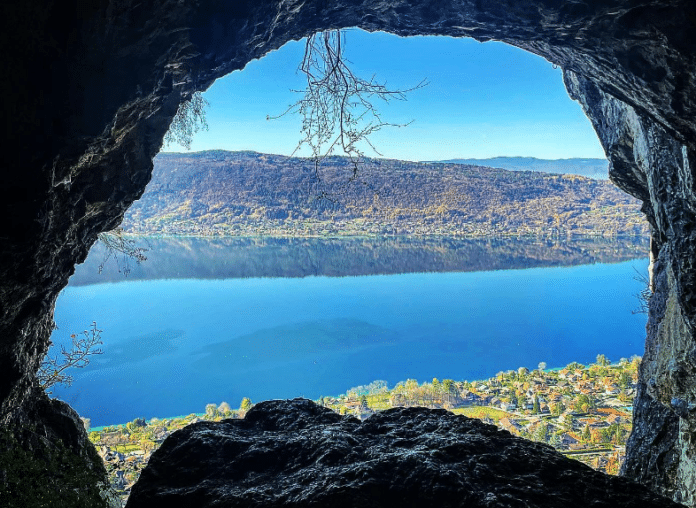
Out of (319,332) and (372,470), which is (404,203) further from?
(372,470)

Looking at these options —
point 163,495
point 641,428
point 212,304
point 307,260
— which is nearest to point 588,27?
point 163,495

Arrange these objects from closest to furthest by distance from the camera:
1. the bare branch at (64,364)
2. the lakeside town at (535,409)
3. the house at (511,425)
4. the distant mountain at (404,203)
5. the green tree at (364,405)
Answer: the bare branch at (64,364), the lakeside town at (535,409), the house at (511,425), the green tree at (364,405), the distant mountain at (404,203)

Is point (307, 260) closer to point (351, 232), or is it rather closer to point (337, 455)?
point (351, 232)

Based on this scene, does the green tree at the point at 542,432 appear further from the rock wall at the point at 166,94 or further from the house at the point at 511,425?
the rock wall at the point at 166,94

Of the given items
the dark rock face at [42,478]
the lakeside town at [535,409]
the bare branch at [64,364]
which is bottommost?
the lakeside town at [535,409]

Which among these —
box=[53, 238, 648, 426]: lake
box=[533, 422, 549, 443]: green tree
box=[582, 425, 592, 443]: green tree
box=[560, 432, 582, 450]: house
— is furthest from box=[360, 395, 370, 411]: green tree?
box=[53, 238, 648, 426]: lake

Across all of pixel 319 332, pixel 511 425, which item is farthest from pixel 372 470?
pixel 319 332

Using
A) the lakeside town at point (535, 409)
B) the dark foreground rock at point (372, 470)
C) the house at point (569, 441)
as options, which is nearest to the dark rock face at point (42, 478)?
the dark foreground rock at point (372, 470)
